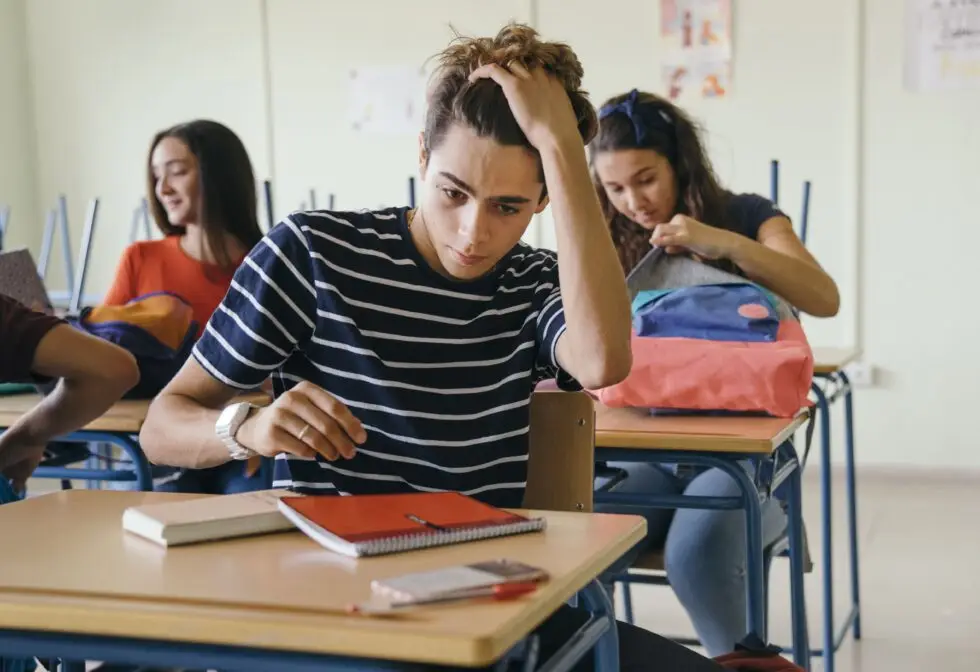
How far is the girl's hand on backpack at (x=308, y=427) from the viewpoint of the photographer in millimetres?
1129

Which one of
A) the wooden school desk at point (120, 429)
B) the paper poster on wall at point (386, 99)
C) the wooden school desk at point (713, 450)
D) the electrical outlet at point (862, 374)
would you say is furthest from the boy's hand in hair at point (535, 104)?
the paper poster on wall at point (386, 99)

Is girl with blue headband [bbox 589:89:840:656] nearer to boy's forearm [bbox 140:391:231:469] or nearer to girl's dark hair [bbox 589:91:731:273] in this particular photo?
girl's dark hair [bbox 589:91:731:273]

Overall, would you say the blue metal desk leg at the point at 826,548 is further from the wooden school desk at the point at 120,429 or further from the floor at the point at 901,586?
the wooden school desk at the point at 120,429

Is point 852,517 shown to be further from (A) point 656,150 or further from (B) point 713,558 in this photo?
(A) point 656,150

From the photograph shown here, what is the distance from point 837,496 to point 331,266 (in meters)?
3.39

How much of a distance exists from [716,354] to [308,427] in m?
1.04

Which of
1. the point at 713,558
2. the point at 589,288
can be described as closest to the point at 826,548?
the point at 713,558

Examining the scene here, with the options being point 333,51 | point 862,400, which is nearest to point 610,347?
point 862,400

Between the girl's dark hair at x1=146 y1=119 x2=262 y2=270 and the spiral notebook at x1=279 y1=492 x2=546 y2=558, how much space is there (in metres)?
1.90

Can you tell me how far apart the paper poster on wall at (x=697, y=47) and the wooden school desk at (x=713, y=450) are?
2.94m

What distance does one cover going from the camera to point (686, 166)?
251cm

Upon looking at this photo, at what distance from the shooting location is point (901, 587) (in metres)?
3.26

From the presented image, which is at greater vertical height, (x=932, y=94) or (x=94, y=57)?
(x=94, y=57)

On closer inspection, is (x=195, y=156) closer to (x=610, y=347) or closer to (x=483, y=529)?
(x=610, y=347)
